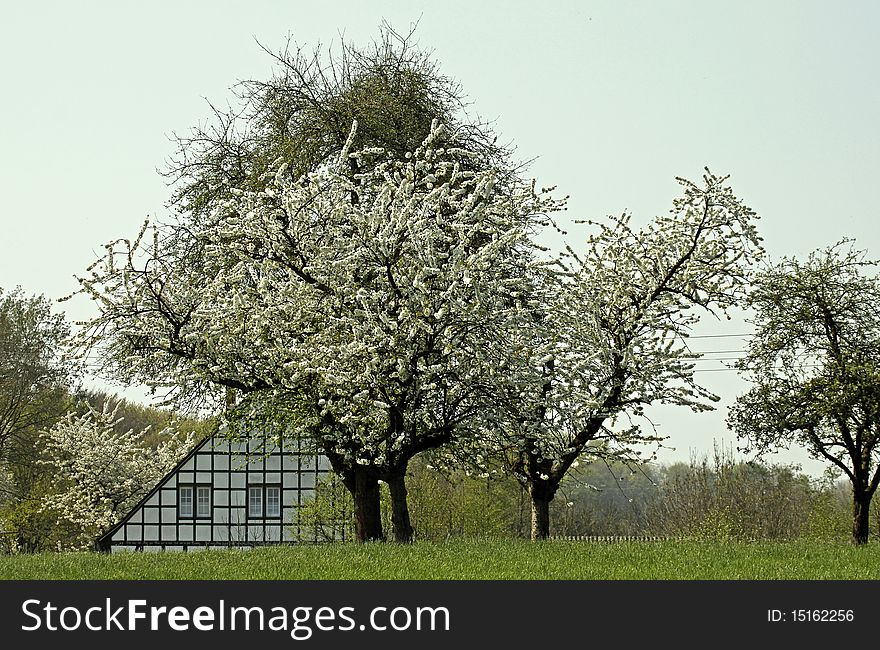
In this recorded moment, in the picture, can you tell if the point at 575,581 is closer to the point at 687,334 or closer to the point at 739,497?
the point at 687,334

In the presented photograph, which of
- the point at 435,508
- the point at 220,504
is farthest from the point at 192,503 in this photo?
the point at 435,508

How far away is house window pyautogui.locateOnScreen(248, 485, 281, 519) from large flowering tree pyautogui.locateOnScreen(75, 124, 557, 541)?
12759 millimetres

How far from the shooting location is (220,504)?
30.2 m

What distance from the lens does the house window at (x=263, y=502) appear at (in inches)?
1199

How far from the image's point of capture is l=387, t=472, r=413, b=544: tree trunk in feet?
54.8

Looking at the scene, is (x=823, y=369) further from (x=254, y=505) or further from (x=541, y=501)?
(x=254, y=505)

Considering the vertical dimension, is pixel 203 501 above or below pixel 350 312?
below

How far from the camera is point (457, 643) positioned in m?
8.09

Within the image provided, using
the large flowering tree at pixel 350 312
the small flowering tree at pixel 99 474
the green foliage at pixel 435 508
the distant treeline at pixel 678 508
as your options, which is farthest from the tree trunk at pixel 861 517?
the small flowering tree at pixel 99 474

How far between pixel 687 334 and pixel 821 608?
30.1 ft

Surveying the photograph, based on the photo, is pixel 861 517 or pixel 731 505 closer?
pixel 861 517

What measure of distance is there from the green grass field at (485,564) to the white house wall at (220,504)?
14911mm

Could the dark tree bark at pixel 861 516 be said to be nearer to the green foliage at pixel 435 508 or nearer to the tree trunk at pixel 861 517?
the tree trunk at pixel 861 517

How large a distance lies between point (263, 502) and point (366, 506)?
12.9 metres
